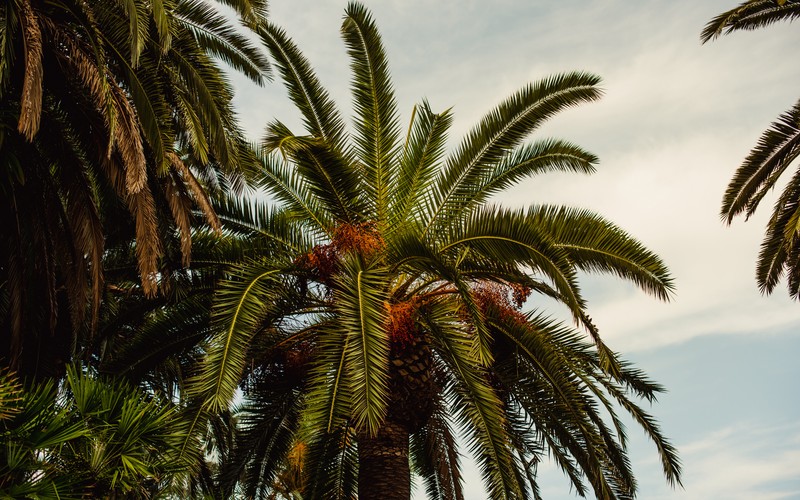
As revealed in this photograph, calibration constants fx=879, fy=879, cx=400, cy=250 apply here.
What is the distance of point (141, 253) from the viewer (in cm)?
1020

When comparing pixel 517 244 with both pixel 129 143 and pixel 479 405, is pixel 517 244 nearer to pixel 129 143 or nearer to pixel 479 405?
pixel 479 405

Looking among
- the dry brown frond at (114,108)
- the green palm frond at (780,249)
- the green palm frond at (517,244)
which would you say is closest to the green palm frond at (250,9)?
the dry brown frond at (114,108)

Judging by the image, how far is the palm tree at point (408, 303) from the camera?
10398mm

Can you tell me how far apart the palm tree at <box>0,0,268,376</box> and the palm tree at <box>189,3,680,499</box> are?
3.21 ft

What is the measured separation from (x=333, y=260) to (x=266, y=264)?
862 mm

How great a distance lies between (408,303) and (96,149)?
4328 mm

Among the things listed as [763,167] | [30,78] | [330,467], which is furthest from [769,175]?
[30,78]

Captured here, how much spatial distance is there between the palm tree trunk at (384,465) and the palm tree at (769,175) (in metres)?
7.82

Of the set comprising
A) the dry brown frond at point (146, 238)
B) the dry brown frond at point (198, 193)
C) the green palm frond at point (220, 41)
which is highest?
the green palm frond at point (220, 41)

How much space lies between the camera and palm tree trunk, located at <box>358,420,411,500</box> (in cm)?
1133

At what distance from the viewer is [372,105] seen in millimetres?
12648

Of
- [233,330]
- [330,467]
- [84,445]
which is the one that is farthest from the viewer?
[330,467]

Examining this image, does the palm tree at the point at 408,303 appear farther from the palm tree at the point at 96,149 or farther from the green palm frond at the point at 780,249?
the green palm frond at the point at 780,249

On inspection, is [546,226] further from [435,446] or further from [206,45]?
[206,45]
